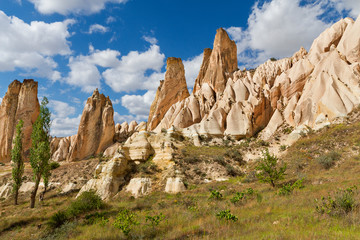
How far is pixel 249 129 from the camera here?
35.2 meters

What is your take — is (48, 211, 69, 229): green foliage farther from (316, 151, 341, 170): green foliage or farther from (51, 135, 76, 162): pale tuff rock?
(51, 135, 76, 162): pale tuff rock

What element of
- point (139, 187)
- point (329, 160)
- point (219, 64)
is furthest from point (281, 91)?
point (139, 187)

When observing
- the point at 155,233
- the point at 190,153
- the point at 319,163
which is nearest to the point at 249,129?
the point at 190,153

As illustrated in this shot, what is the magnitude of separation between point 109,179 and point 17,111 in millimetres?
54372

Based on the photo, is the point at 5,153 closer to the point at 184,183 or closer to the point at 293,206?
the point at 184,183

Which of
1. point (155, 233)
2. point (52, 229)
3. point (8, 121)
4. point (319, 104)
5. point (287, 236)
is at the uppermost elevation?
point (8, 121)

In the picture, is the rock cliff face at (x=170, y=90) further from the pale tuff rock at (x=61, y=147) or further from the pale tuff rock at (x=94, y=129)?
the pale tuff rock at (x=61, y=147)

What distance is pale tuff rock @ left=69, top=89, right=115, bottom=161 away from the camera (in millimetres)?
54562

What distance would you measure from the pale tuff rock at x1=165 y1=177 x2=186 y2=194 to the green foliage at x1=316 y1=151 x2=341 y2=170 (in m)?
12.8

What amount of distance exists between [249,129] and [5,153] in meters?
62.2

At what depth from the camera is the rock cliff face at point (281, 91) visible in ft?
93.1

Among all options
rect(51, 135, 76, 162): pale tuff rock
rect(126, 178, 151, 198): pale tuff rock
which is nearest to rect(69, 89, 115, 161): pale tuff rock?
rect(51, 135, 76, 162): pale tuff rock

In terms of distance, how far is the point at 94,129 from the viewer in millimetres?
57375

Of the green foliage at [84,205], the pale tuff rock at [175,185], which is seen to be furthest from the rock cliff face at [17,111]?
the green foliage at [84,205]
